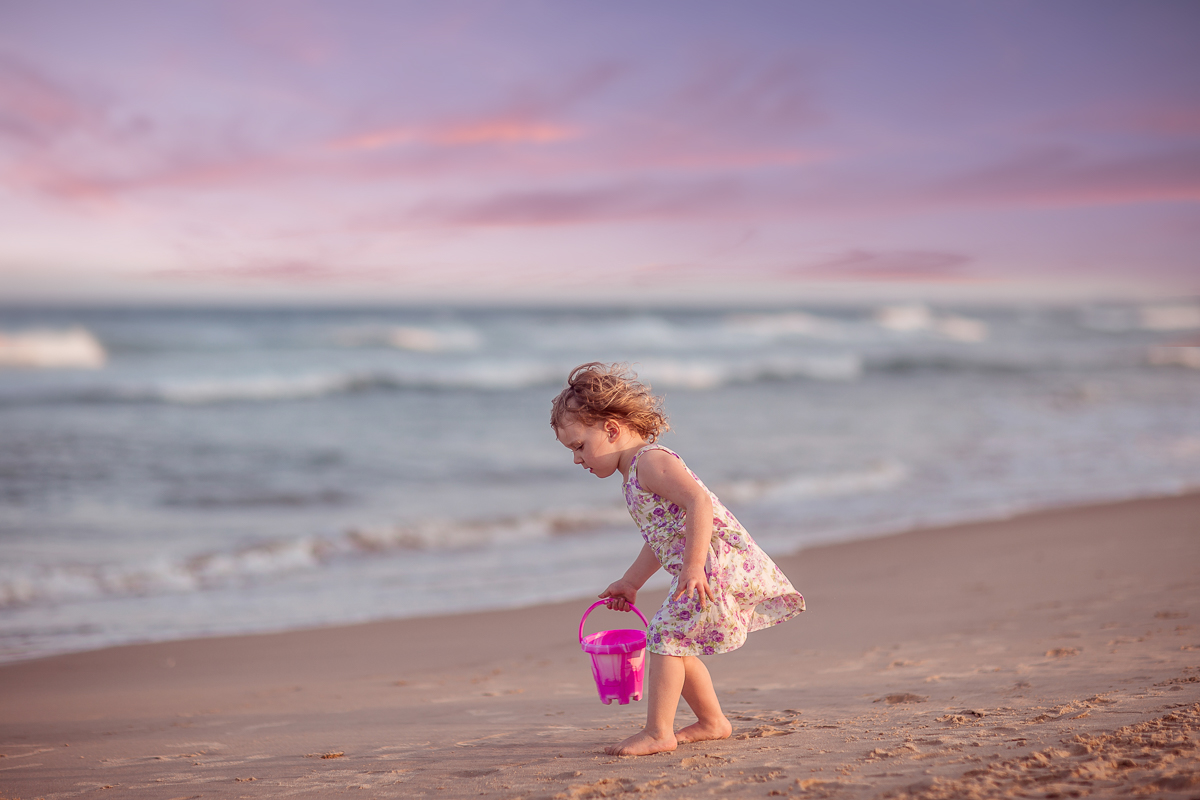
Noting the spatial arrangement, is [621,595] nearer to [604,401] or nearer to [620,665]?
[620,665]

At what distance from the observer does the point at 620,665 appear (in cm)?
315

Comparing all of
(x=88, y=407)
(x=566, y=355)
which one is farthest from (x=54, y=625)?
(x=566, y=355)

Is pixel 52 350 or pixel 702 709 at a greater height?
pixel 52 350

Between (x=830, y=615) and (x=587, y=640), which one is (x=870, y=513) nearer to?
(x=830, y=615)

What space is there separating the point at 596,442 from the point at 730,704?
139 cm

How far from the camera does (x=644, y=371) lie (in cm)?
2711

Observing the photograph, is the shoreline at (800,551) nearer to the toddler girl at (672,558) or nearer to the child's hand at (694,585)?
the toddler girl at (672,558)

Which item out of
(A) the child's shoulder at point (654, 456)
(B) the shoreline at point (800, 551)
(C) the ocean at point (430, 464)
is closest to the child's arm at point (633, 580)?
(A) the child's shoulder at point (654, 456)

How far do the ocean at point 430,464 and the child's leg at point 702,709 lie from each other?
3170 millimetres

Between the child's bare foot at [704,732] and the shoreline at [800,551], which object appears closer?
the child's bare foot at [704,732]

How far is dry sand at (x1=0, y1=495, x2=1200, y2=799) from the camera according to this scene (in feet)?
8.72

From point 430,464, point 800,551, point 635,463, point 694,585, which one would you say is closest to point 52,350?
point 430,464

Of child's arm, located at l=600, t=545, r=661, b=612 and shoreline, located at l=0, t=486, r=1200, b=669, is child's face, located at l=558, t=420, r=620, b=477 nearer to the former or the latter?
child's arm, located at l=600, t=545, r=661, b=612

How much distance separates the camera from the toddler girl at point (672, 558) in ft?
9.77
